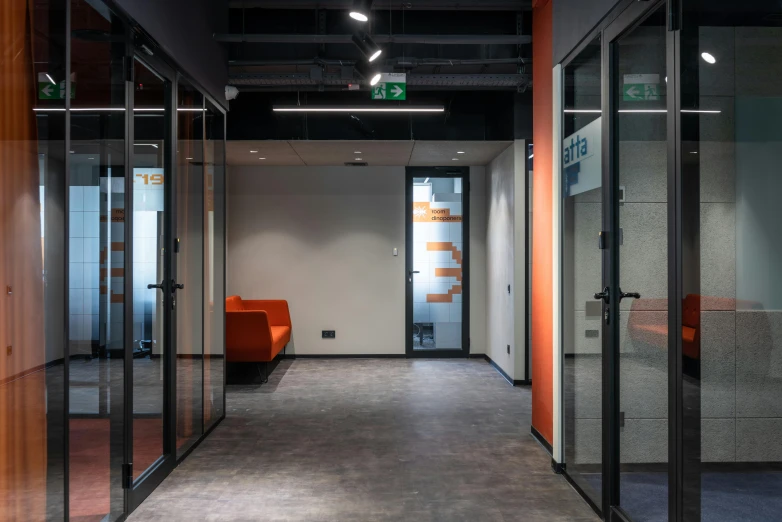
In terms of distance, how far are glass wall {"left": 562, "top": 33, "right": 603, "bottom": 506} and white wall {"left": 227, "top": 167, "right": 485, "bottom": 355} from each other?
4.78 metres

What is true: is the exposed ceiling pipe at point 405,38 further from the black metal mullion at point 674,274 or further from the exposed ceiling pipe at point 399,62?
the black metal mullion at point 674,274

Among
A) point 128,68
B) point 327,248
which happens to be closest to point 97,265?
point 128,68

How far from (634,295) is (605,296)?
0.15 metres

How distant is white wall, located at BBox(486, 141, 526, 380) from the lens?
262 inches

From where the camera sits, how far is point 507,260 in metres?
7.04

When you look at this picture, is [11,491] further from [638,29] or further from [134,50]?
[638,29]

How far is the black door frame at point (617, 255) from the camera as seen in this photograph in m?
2.37

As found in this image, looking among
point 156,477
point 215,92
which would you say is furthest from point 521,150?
point 156,477

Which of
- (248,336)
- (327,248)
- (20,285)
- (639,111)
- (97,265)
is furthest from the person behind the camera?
(327,248)

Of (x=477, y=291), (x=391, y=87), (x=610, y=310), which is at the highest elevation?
(x=391, y=87)

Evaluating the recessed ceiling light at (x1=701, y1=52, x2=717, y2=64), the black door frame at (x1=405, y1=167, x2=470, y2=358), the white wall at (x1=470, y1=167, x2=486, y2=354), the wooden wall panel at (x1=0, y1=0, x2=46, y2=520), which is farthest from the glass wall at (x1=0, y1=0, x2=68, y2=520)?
the white wall at (x1=470, y1=167, x2=486, y2=354)

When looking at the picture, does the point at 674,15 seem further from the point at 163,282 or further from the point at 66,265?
the point at 163,282

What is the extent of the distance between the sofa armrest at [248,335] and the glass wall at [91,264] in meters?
1.46

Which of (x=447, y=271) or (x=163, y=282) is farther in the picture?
(x=447, y=271)
